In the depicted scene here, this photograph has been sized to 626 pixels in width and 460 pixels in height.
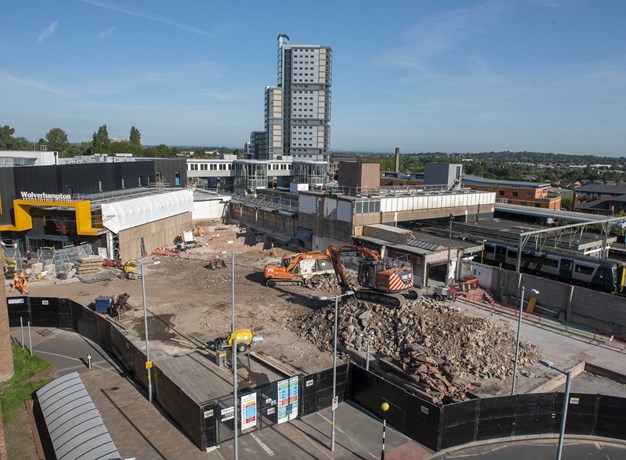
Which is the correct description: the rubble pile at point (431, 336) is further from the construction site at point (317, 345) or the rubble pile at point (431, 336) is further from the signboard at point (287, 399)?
the signboard at point (287, 399)

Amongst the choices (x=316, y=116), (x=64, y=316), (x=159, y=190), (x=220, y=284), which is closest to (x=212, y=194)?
(x=159, y=190)

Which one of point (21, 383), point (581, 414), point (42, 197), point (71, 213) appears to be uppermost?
point (42, 197)

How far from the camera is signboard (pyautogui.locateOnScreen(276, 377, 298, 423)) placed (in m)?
15.6

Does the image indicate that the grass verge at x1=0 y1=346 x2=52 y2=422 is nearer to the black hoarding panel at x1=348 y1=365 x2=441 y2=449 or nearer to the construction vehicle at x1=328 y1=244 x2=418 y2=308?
the black hoarding panel at x1=348 y1=365 x2=441 y2=449

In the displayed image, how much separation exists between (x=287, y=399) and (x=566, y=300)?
68.2 feet

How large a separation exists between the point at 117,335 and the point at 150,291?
11.3 m

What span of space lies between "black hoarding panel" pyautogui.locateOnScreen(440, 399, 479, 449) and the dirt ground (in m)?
6.62

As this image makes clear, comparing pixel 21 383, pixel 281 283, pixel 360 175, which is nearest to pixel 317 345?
pixel 281 283

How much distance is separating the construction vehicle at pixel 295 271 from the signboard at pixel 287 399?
54.5 ft

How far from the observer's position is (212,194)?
6150 centimetres

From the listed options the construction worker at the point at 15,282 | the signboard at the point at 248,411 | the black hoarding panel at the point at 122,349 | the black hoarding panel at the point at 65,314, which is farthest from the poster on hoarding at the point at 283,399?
the construction worker at the point at 15,282

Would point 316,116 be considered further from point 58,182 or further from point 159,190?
point 58,182

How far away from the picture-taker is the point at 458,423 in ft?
48.4

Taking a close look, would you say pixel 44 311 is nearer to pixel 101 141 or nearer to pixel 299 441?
pixel 299 441
